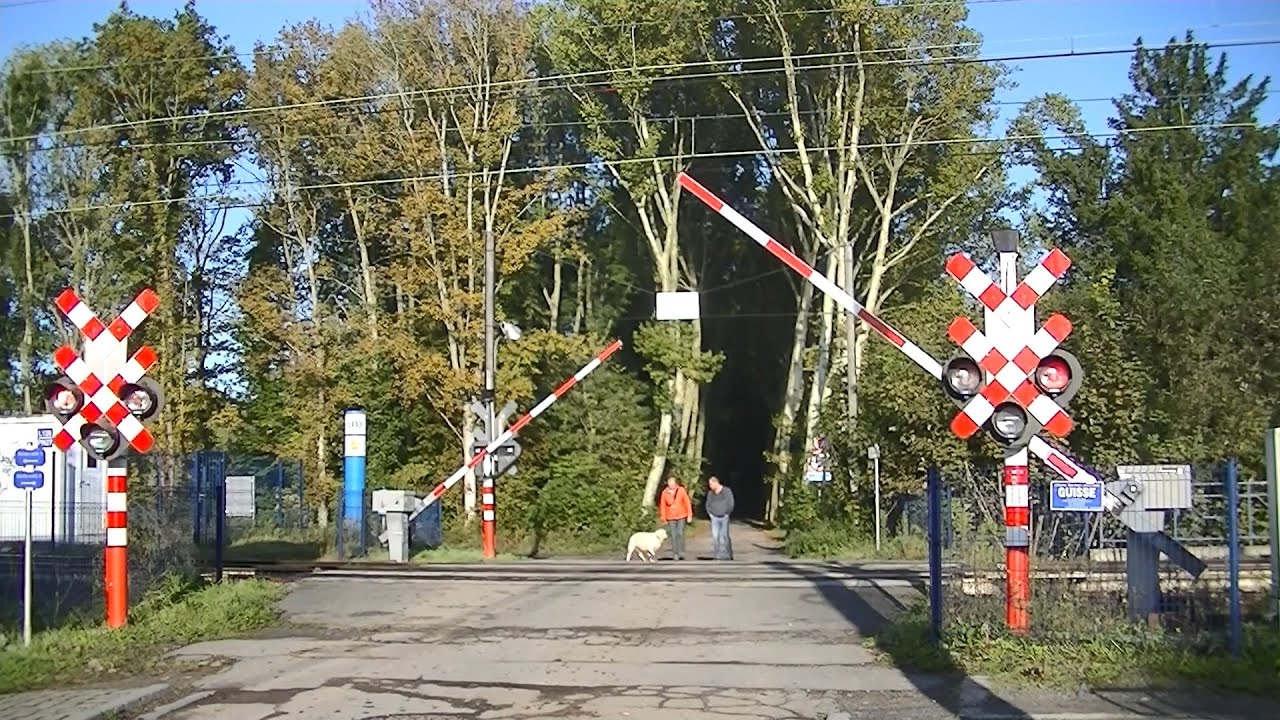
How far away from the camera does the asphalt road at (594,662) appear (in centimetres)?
1010

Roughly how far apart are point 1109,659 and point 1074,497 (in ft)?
7.15

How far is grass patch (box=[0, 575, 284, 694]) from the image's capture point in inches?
462

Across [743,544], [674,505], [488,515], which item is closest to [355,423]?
[488,515]

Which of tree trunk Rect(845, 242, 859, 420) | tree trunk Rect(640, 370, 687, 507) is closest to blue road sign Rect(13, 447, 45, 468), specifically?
tree trunk Rect(845, 242, 859, 420)

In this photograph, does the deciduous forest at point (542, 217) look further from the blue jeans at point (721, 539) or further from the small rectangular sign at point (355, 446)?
the small rectangular sign at point (355, 446)

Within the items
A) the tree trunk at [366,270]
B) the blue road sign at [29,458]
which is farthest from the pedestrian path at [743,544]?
the blue road sign at [29,458]

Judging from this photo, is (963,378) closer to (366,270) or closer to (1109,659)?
(1109,659)

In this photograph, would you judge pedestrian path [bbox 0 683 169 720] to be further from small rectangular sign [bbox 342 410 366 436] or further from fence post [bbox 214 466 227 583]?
small rectangular sign [bbox 342 410 366 436]

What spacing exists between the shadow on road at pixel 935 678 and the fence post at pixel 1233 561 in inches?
86.5

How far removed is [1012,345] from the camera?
11.7m

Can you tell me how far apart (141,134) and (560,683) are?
3184 centimetres

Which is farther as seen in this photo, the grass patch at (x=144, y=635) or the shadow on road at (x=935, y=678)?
the grass patch at (x=144, y=635)

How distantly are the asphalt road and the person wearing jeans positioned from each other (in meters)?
8.11

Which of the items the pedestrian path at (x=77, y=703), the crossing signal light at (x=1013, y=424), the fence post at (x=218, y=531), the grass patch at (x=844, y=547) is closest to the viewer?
the pedestrian path at (x=77, y=703)
